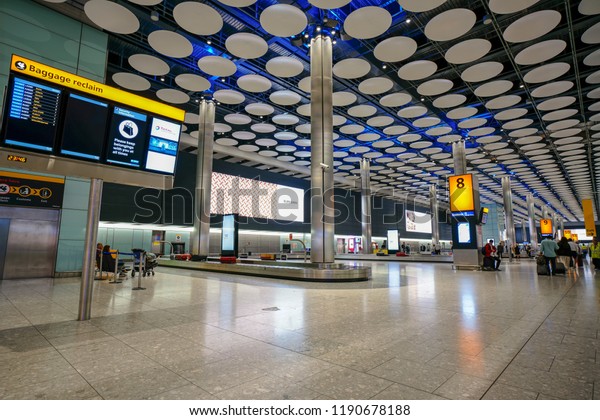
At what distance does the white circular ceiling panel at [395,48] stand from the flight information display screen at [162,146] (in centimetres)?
951

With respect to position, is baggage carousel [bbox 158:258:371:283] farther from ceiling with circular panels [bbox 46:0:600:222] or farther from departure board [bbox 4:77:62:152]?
ceiling with circular panels [bbox 46:0:600:222]

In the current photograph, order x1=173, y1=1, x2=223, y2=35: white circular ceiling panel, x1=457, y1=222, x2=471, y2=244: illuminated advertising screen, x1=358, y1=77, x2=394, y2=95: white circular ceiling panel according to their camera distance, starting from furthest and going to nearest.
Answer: x1=457, y1=222, x2=471, y2=244: illuminated advertising screen
x1=358, y1=77, x2=394, y2=95: white circular ceiling panel
x1=173, y1=1, x2=223, y2=35: white circular ceiling panel

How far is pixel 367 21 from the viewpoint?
1049 centimetres

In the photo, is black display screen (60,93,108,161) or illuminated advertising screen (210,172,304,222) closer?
black display screen (60,93,108,161)

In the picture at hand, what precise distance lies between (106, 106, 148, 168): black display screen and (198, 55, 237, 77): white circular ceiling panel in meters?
Answer: 8.82

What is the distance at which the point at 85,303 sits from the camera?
4527mm

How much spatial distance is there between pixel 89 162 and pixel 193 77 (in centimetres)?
1101

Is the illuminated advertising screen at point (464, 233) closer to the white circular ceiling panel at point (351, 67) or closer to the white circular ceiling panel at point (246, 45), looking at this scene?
the white circular ceiling panel at point (351, 67)

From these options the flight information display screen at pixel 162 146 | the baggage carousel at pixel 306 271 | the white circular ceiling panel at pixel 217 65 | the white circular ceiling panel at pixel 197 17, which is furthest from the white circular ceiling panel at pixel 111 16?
the baggage carousel at pixel 306 271

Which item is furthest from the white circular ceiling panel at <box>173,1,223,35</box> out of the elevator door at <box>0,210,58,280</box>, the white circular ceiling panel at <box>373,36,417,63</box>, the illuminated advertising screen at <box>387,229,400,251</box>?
the illuminated advertising screen at <box>387,229,400,251</box>

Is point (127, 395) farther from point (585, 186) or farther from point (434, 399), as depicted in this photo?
point (585, 186)

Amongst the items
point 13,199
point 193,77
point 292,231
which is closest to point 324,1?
point 193,77

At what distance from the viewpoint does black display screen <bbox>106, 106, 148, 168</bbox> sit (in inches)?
192

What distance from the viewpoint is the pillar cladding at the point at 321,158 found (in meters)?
11.1
